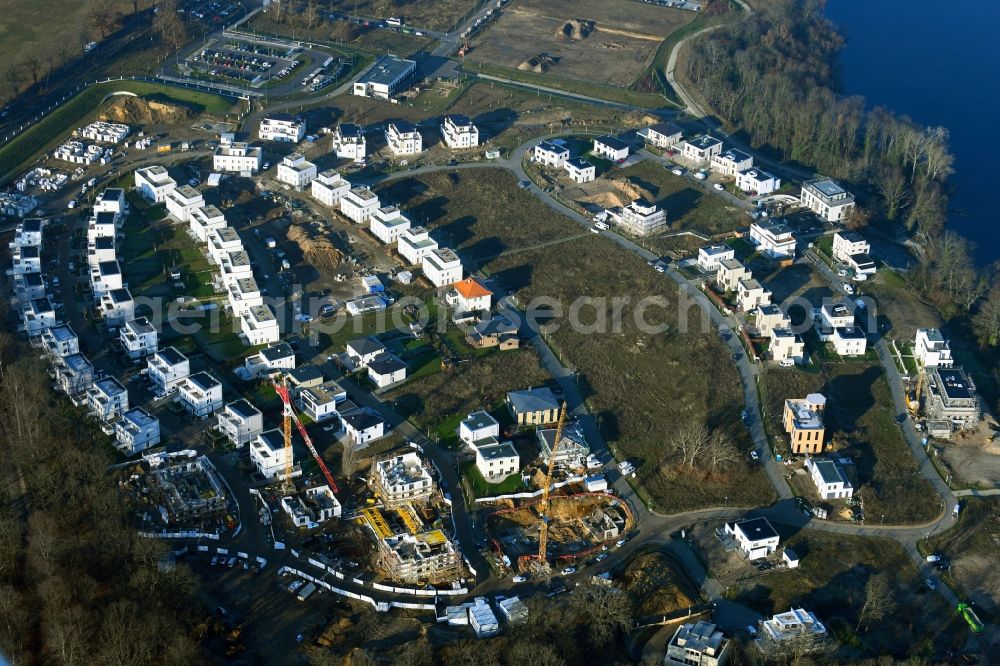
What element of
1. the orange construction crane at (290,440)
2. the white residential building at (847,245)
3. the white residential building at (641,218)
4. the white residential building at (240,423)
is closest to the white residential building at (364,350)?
the orange construction crane at (290,440)

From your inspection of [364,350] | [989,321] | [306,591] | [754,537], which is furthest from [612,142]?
[306,591]

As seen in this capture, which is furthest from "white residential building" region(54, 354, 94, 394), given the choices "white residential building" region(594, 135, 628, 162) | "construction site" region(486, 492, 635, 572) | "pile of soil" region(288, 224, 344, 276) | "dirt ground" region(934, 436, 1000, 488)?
"white residential building" region(594, 135, 628, 162)

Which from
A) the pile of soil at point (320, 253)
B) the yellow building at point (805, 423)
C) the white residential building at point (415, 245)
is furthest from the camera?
the white residential building at point (415, 245)

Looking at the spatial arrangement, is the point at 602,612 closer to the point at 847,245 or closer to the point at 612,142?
the point at 847,245

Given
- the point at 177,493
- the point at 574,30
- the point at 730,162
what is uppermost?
the point at 574,30

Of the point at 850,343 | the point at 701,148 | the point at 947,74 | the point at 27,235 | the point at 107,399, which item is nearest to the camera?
the point at 107,399

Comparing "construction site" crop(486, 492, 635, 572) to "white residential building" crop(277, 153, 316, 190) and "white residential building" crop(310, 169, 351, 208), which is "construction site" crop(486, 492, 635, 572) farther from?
"white residential building" crop(277, 153, 316, 190)

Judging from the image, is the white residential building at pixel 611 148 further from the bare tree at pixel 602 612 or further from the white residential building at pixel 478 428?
the bare tree at pixel 602 612
